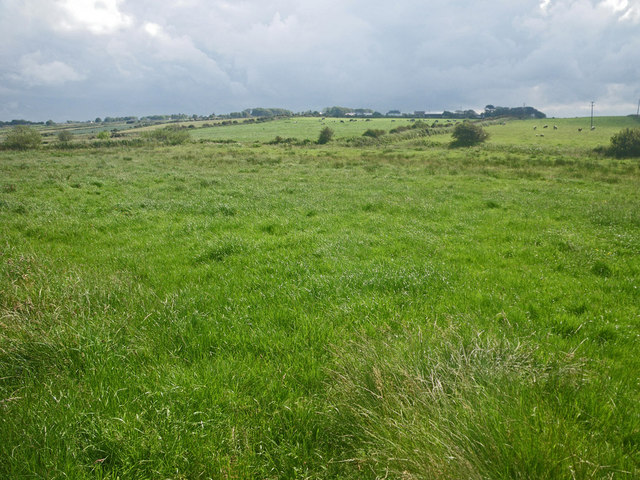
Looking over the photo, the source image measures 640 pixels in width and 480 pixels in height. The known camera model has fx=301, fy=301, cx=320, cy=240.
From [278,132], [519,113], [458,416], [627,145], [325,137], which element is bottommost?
[458,416]

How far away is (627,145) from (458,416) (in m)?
72.2

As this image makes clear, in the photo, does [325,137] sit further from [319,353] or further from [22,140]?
[319,353]

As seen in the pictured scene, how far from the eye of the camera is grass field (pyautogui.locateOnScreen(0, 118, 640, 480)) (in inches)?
103

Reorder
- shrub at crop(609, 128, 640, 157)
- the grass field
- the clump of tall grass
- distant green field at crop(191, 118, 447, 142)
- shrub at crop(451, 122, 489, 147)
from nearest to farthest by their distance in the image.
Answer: the clump of tall grass, the grass field, shrub at crop(609, 128, 640, 157), shrub at crop(451, 122, 489, 147), distant green field at crop(191, 118, 447, 142)

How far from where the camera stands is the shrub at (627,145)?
166 ft

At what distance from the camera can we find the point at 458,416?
2.68 m

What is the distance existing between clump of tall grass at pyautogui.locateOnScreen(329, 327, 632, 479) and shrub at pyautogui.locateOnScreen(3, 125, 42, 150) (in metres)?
84.6

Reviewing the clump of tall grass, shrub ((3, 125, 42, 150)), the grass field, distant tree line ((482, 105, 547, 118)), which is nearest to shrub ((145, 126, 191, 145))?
shrub ((3, 125, 42, 150))

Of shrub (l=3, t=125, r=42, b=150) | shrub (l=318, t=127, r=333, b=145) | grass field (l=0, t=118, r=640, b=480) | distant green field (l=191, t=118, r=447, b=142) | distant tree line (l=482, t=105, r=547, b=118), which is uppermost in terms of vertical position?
distant tree line (l=482, t=105, r=547, b=118)

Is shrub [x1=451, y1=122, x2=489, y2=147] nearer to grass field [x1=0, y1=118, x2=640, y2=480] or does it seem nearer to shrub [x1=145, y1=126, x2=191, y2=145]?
shrub [x1=145, y1=126, x2=191, y2=145]

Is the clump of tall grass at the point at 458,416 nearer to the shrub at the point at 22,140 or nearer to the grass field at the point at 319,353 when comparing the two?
Answer: the grass field at the point at 319,353

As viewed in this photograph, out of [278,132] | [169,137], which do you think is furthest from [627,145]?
[169,137]

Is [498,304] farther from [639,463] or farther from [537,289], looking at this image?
[639,463]

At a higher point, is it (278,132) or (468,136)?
(278,132)
